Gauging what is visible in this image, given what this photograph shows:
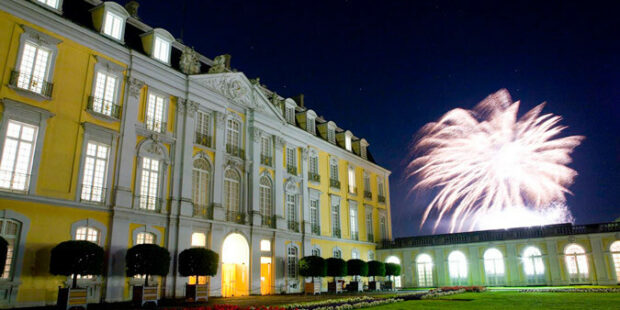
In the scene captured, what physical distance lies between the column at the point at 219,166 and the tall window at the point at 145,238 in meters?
3.90

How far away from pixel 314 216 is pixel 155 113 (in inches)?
599

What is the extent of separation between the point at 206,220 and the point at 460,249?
71.7 feet

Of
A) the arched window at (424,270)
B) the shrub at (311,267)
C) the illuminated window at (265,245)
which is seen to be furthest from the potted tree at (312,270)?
the arched window at (424,270)

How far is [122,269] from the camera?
20141mm

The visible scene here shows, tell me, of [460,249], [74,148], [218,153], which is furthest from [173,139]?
[460,249]

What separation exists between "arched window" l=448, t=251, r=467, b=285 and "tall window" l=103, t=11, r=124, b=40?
29.0 meters

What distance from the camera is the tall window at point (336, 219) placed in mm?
36594

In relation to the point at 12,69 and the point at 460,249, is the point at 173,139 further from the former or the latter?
the point at 460,249

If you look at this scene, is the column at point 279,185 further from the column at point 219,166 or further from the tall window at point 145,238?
the tall window at point 145,238

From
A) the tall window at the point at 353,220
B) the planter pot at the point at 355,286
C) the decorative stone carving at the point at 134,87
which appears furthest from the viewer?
the tall window at the point at 353,220

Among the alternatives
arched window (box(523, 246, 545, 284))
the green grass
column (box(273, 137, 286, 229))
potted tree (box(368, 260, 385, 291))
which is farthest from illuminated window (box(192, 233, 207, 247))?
arched window (box(523, 246, 545, 284))

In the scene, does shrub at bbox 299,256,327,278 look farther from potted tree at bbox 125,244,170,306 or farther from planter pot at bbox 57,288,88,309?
planter pot at bbox 57,288,88,309

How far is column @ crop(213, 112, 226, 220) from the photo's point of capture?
25562 millimetres

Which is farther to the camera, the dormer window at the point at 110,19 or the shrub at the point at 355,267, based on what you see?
the shrub at the point at 355,267
